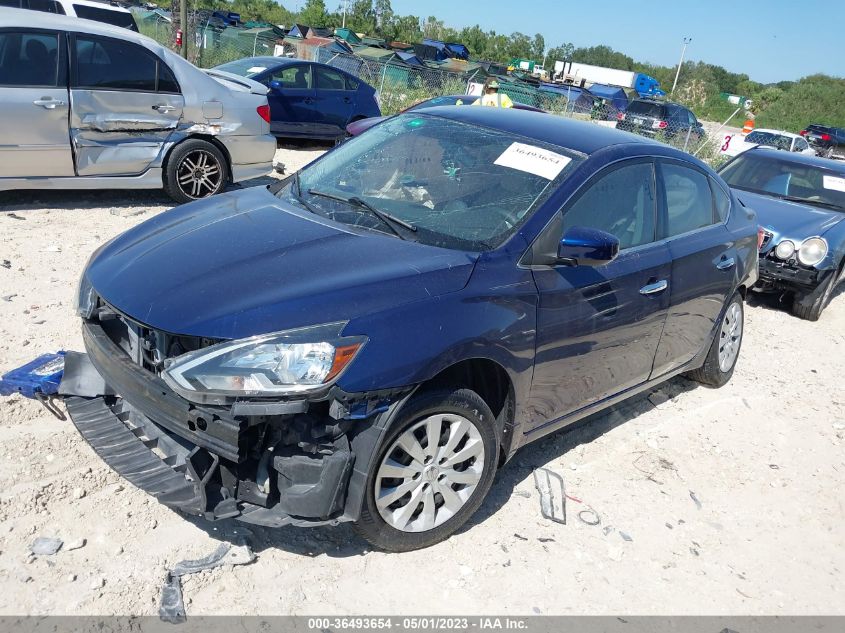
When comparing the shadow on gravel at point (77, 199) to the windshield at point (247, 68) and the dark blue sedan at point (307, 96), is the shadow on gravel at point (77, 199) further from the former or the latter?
the windshield at point (247, 68)

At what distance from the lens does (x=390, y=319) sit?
2.80 m

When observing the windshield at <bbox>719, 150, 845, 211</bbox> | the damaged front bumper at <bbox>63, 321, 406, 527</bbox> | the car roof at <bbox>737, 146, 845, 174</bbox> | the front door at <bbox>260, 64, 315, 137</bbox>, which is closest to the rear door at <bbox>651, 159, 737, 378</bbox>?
the damaged front bumper at <bbox>63, 321, 406, 527</bbox>

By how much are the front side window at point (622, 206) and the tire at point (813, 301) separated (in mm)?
4481

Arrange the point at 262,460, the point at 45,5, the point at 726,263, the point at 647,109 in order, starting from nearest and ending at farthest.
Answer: the point at 262,460, the point at 726,263, the point at 45,5, the point at 647,109

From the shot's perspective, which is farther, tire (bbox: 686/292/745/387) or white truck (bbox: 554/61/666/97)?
white truck (bbox: 554/61/666/97)

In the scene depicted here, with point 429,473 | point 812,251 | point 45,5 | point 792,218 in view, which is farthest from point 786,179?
point 45,5

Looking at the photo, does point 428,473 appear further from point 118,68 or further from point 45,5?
point 45,5

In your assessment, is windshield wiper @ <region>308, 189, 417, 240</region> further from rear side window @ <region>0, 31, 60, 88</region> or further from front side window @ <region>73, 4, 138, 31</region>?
front side window @ <region>73, 4, 138, 31</region>

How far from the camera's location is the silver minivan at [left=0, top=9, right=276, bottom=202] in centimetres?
650

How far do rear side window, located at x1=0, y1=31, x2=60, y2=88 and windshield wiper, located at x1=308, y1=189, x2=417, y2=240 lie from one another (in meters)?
4.16

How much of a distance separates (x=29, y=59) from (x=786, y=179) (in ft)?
26.9

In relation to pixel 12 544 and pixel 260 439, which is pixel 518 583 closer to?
pixel 260 439

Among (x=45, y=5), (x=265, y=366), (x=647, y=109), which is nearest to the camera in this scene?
(x=265, y=366)

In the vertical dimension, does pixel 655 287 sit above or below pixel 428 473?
above
